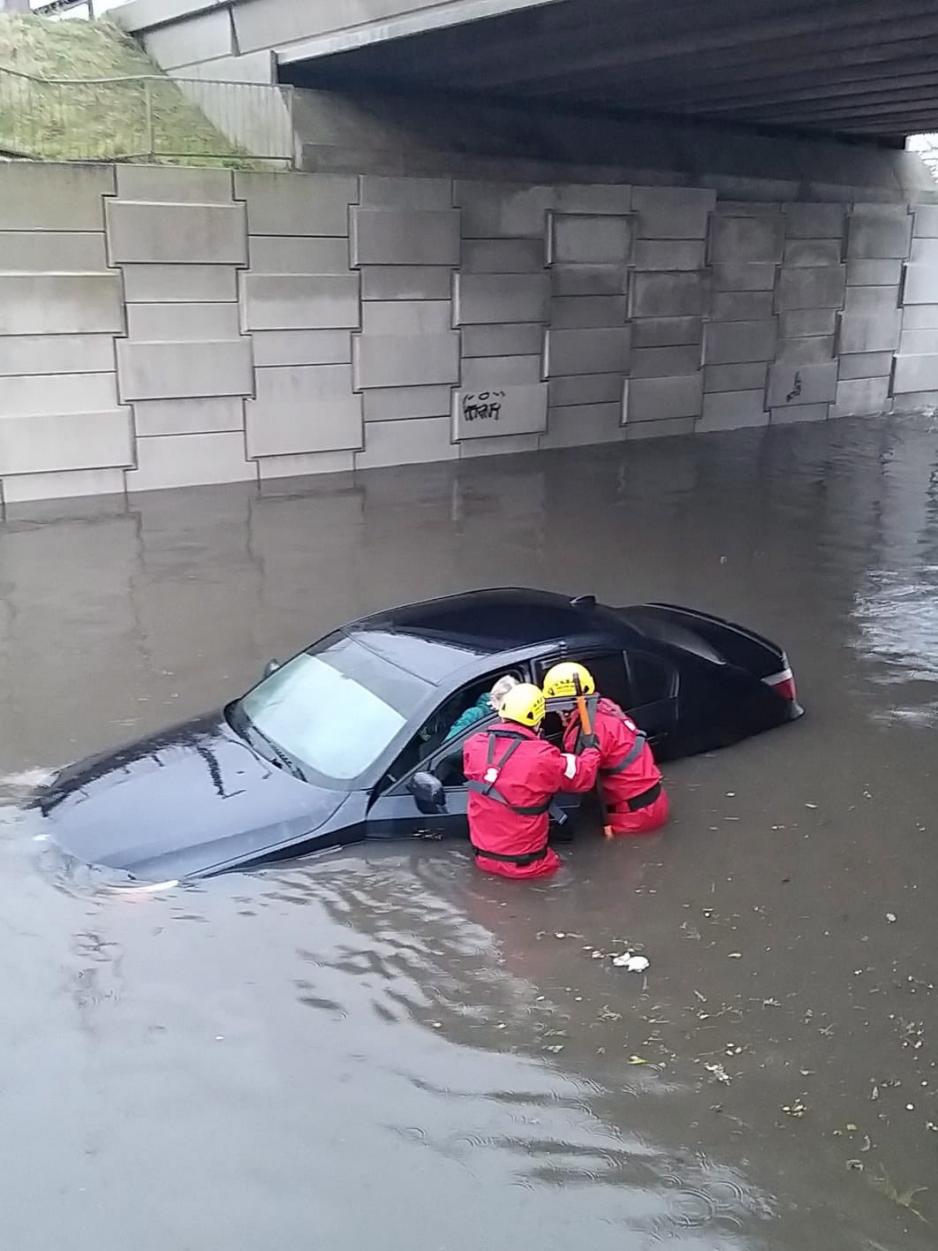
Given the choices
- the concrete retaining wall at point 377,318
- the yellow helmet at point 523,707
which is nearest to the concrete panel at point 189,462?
the concrete retaining wall at point 377,318

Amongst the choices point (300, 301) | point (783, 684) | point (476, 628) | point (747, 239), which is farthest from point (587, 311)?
point (476, 628)

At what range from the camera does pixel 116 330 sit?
49.4ft

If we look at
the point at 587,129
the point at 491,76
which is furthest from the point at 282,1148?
the point at 587,129

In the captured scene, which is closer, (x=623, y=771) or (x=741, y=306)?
(x=623, y=771)

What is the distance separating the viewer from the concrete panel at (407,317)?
55.8ft

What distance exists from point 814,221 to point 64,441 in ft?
48.6

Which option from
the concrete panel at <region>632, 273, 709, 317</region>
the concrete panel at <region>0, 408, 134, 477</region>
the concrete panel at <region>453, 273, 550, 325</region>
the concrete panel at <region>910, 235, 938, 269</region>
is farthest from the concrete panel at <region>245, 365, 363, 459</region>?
the concrete panel at <region>910, 235, 938, 269</region>

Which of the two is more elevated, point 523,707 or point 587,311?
point 587,311

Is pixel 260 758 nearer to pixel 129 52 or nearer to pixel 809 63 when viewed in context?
pixel 809 63

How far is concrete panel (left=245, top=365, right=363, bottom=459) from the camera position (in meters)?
16.4

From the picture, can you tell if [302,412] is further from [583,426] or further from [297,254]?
[583,426]

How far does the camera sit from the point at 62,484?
15.2 metres

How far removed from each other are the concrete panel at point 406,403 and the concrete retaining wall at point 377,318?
0.03m

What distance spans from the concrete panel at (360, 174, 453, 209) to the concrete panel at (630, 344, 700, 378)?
4613 mm
